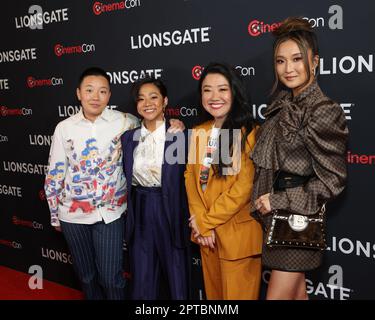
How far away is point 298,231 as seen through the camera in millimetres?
1725

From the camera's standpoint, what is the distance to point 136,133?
7.59ft

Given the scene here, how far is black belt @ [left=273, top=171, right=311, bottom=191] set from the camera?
1757 mm

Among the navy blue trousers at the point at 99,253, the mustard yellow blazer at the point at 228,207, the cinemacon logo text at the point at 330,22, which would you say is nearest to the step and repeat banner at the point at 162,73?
the cinemacon logo text at the point at 330,22

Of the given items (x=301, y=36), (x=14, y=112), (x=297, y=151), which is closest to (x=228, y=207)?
(x=297, y=151)

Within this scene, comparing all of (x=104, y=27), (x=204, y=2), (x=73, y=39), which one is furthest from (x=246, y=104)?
(x=73, y=39)

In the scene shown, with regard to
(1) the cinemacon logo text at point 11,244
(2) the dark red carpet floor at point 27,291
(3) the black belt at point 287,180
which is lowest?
(2) the dark red carpet floor at point 27,291

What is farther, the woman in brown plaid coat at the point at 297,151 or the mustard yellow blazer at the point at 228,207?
the mustard yellow blazer at the point at 228,207

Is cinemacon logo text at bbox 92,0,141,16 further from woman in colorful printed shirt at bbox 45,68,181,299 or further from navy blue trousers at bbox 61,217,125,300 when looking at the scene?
navy blue trousers at bbox 61,217,125,300

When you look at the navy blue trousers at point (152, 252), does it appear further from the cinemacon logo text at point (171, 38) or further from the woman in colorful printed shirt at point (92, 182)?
the cinemacon logo text at point (171, 38)

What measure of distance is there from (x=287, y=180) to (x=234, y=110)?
19.7 inches

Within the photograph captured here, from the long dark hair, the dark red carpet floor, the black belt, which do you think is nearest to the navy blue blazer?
the long dark hair

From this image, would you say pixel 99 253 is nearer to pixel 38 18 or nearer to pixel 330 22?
pixel 330 22

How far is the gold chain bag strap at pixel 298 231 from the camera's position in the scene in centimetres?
171

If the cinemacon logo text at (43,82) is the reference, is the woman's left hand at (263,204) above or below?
below
